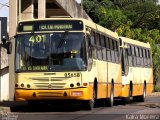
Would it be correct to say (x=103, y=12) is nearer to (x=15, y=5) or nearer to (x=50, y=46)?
(x=15, y=5)

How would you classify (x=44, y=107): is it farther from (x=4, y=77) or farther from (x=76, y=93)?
(x=4, y=77)

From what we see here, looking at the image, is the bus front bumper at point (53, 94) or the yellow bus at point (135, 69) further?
the yellow bus at point (135, 69)

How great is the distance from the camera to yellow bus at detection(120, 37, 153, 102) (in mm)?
29906

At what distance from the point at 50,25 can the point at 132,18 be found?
1821 inches

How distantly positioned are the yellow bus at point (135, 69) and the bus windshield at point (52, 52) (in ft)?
26.3

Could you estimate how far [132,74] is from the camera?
31.0 m

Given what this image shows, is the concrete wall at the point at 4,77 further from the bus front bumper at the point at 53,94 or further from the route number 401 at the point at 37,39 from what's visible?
the bus front bumper at the point at 53,94

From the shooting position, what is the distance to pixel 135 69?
31.8 meters

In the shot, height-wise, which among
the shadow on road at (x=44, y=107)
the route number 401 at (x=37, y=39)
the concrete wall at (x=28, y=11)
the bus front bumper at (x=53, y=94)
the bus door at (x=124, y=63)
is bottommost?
the shadow on road at (x=44, y=107)

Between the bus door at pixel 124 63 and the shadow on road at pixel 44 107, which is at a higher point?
the bus door at pixel 124 63

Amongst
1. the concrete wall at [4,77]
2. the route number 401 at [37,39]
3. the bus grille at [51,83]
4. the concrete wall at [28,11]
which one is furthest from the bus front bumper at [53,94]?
the concrete wall at [28,11]

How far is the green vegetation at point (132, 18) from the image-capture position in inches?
2179

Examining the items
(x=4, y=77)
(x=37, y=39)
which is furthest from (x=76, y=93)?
(x=4, y=77)

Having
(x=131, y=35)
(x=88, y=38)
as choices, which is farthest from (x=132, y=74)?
(x=131, y=35)
